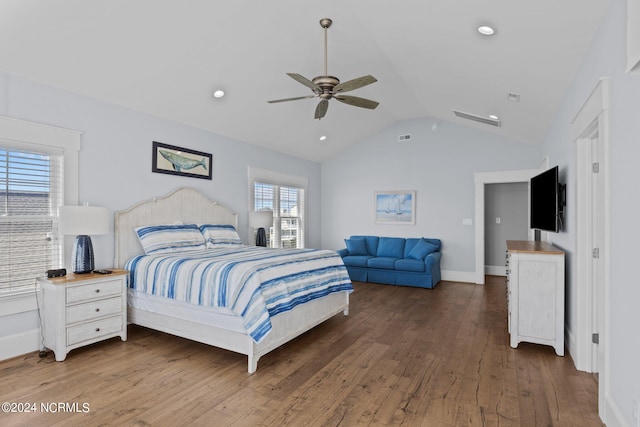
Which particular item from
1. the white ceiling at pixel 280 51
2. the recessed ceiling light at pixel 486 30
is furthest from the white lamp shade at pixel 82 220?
the recessed ceiling light at pixel 486 30

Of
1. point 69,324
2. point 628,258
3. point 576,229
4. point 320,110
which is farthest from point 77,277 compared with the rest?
point 576,229

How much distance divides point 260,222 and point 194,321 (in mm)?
2548

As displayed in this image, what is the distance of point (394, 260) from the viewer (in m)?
6.64

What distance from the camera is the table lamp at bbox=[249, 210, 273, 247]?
573 cm

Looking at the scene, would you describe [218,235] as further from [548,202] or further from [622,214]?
[622,214]

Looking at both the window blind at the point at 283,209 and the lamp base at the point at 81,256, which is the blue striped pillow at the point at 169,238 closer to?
the lamp base at the point at 81,256

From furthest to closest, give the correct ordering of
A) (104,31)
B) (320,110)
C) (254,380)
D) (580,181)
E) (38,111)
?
1. (320,110)
2. (38,111)
3. (104,31)
4. (580,181)
5. (254,380)

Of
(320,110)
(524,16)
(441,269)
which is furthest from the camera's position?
(441,269)

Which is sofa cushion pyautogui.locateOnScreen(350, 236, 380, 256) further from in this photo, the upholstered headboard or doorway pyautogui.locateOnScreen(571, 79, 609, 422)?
doorway pyautogui.locateOnScreen(571, 79, 609, 422)

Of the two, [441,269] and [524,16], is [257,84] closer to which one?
[524,16]

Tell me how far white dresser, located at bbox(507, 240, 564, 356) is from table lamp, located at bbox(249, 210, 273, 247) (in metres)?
3.57

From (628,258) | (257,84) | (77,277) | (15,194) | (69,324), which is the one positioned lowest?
(69,324)

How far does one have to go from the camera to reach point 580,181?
302 cm

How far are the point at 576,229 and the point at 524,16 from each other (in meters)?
1.76
